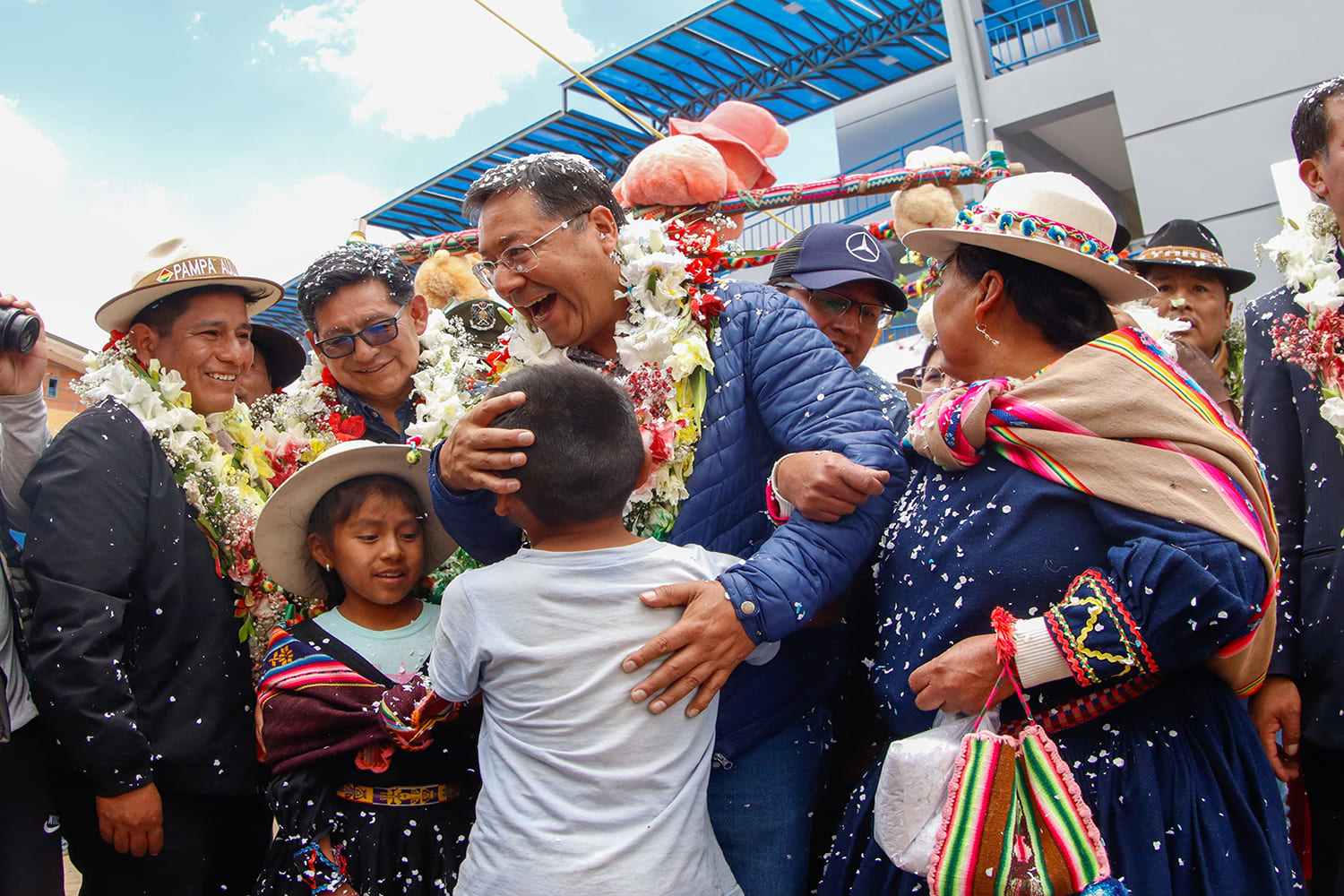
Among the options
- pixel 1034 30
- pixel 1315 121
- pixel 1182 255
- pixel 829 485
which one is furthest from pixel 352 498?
pixel 1034 30

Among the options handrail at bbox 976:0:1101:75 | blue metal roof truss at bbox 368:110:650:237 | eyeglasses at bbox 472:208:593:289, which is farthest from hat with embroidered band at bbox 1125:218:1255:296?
blue metal roof truss at bbox 368:110:650:237

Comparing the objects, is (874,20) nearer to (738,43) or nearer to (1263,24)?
(738,43)

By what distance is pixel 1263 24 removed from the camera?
26.2ft

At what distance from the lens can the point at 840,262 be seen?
136 inches

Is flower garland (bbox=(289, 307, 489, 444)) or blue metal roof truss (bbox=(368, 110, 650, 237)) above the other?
blue metal roof truss (bbox=(368, 110, 650, 237))

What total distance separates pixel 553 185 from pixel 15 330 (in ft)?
6.26

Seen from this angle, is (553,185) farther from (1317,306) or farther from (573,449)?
(1317,306)

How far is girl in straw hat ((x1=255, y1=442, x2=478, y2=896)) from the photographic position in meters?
2.43

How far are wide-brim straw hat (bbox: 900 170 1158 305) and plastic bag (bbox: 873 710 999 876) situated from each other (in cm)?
93

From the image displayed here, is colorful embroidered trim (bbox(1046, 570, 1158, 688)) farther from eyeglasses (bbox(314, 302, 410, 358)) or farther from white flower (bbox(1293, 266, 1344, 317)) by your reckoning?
eyeglasses (bbox(314, 302, 410, 358))

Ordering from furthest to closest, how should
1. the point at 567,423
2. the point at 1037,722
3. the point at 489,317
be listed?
1. the point at 489,317
2. the point at 567,423
3. the point at 1037,722

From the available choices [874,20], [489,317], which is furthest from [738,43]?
[489,317]

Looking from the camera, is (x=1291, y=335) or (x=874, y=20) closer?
(x=1291, y=335)

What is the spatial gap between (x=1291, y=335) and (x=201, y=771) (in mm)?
3309
